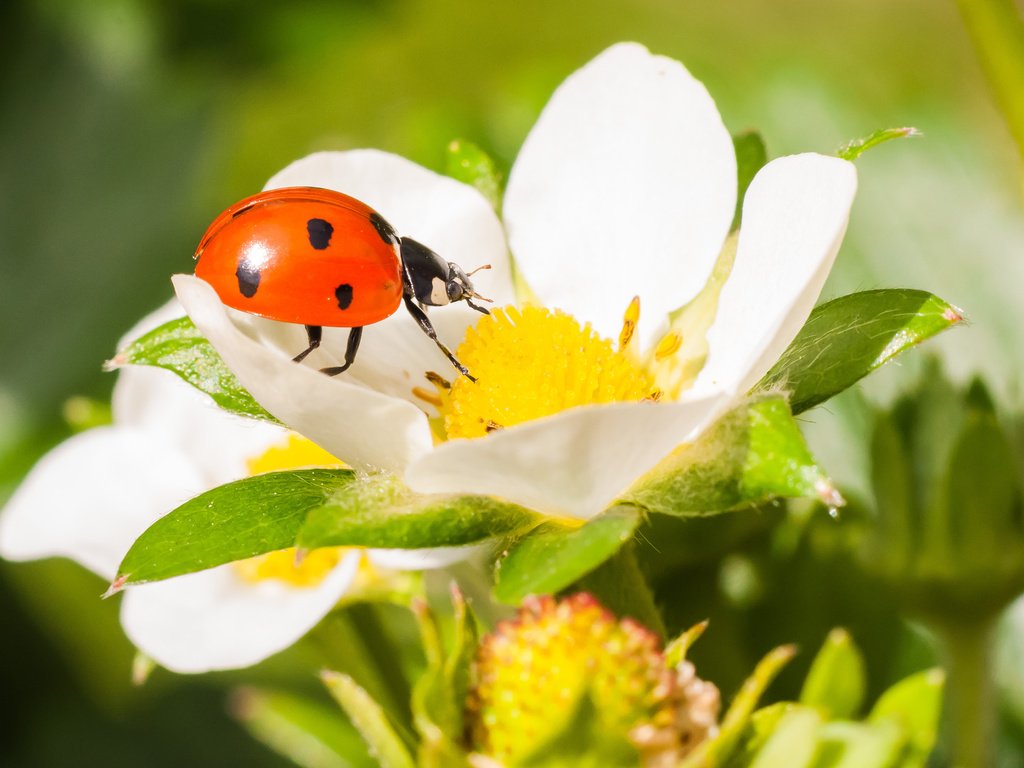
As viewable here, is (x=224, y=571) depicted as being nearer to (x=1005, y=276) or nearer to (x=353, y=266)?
(x=353, y=266)

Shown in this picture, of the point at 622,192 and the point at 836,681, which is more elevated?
the point at 622,192

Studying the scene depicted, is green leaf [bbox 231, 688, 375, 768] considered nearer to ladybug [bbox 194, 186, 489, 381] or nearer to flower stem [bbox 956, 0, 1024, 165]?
ladybug [bbox 194, 186, 489, 381]

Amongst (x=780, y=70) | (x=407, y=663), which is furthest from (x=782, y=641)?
(x=780, y=70)

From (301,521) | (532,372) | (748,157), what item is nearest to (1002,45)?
(748,157)

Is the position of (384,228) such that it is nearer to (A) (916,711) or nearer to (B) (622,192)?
(B) (622,192)

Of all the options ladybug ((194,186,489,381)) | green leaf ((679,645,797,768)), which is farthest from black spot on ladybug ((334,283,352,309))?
green leaf ((679,645,797,768))
